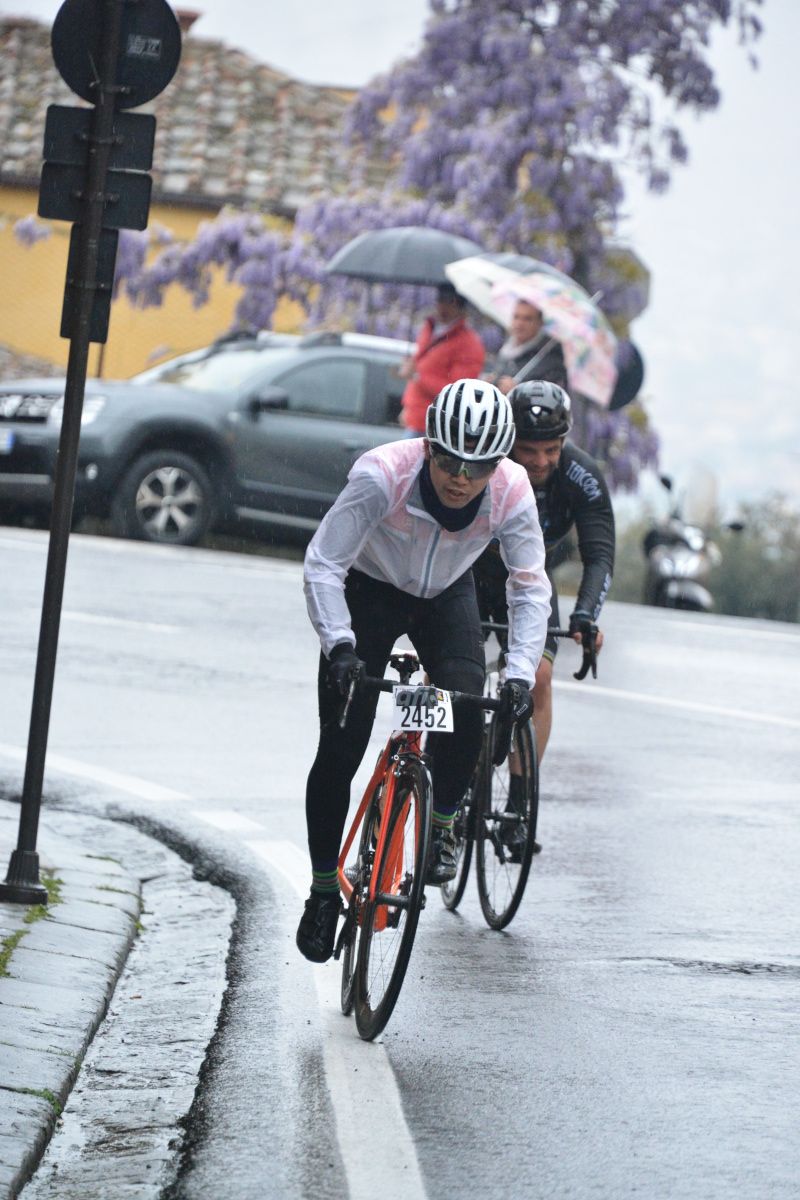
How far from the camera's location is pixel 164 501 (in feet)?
59.6

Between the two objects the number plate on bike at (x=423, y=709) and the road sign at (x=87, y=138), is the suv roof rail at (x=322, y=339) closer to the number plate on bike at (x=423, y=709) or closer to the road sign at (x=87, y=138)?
the road sign at (x=87, y=138)

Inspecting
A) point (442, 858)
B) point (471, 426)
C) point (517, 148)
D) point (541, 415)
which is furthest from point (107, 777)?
point (517, 148)

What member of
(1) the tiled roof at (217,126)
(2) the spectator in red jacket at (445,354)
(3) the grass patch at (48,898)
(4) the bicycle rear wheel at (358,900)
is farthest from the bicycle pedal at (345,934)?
(1) the tiled roof at (217,126)

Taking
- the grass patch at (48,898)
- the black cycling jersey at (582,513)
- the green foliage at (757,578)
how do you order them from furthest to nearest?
1. the green foliage at (757,578)
2. the black cycling jersey at (582,513)
3. the grass patch at (48,898)

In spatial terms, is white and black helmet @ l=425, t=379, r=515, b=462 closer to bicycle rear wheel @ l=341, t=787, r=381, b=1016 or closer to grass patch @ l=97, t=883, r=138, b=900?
bicycle rear wheel @ l=341, t=787, r=381, b=1016

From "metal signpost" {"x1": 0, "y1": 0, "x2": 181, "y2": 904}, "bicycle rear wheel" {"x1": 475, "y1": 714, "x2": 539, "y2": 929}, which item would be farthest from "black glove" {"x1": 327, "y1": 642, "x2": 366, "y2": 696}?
"bicycle rear wheel" {"x1": 475, "y1": 714, "x2": 539, "y2": 929}

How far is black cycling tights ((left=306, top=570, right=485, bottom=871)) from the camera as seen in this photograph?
20.4 ft

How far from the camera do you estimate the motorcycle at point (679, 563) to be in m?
20.4

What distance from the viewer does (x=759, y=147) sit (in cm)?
6400

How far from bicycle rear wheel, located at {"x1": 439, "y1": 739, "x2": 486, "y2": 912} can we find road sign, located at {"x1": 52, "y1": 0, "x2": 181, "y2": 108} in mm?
2475

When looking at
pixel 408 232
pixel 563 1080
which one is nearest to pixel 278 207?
pixel 408 232

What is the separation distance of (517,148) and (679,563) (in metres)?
9.61

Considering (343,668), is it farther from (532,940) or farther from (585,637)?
(585,637)

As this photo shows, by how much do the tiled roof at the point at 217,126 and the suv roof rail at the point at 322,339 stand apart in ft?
47.0
